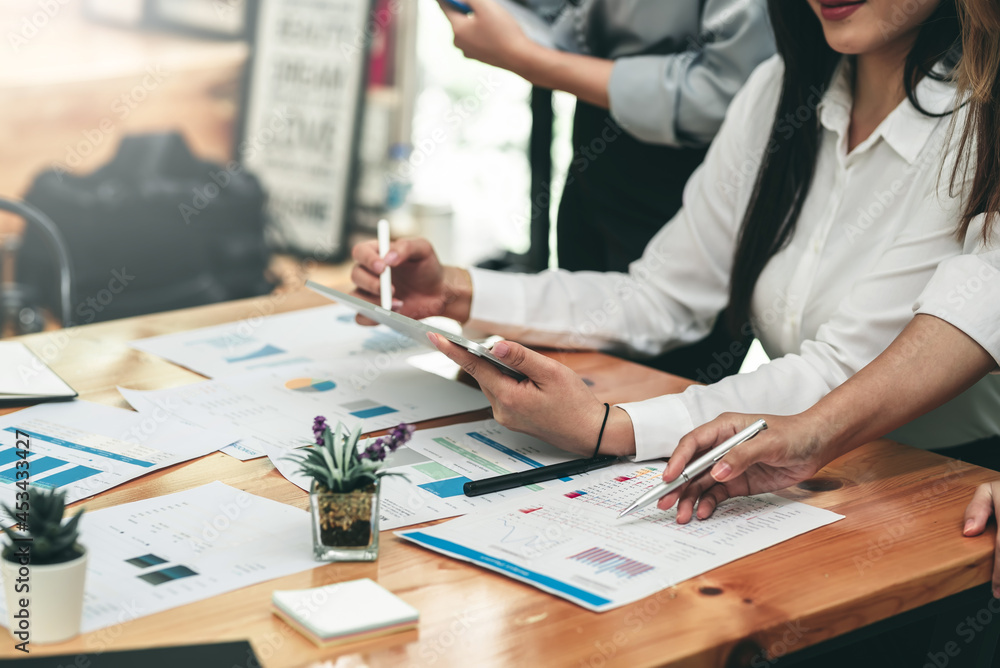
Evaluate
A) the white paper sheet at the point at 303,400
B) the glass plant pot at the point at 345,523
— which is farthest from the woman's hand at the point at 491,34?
the glass plant pot at the point at 345,523

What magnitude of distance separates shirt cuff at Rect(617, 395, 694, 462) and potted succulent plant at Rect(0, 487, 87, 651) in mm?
555

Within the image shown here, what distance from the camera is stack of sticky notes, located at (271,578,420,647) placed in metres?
0.67

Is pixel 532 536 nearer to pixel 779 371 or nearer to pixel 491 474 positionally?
pixel 491 474

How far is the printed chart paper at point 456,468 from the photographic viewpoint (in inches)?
35.0

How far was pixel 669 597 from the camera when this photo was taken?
74cm

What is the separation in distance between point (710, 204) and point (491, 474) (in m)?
0.65

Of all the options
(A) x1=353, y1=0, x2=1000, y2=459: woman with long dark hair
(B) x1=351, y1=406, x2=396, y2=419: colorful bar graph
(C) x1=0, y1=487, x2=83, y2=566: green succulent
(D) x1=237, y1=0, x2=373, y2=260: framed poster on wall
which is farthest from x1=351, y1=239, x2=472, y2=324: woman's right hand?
(D) x1=237, y1=0, x2=373, y2=260: framed poster on wall

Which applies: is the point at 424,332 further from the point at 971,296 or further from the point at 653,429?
the point at 971,296

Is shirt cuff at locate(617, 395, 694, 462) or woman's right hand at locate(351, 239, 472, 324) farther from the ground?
woman's right hand at locate(351, 239, 472, 324)

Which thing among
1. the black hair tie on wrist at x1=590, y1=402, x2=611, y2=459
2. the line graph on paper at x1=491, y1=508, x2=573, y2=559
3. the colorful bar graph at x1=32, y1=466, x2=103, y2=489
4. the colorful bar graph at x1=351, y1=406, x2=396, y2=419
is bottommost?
the colorful bar graph at x1=32, y1=466, x2=103, y2=489

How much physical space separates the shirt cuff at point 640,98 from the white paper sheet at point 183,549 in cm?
99

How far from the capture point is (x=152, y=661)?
65cm

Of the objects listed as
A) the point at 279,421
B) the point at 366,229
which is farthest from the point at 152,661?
the point at 366,229

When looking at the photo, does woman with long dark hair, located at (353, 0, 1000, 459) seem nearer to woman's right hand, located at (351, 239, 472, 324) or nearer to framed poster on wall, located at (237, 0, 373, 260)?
woman's right hand, located at (351, 239, 472, 324)
